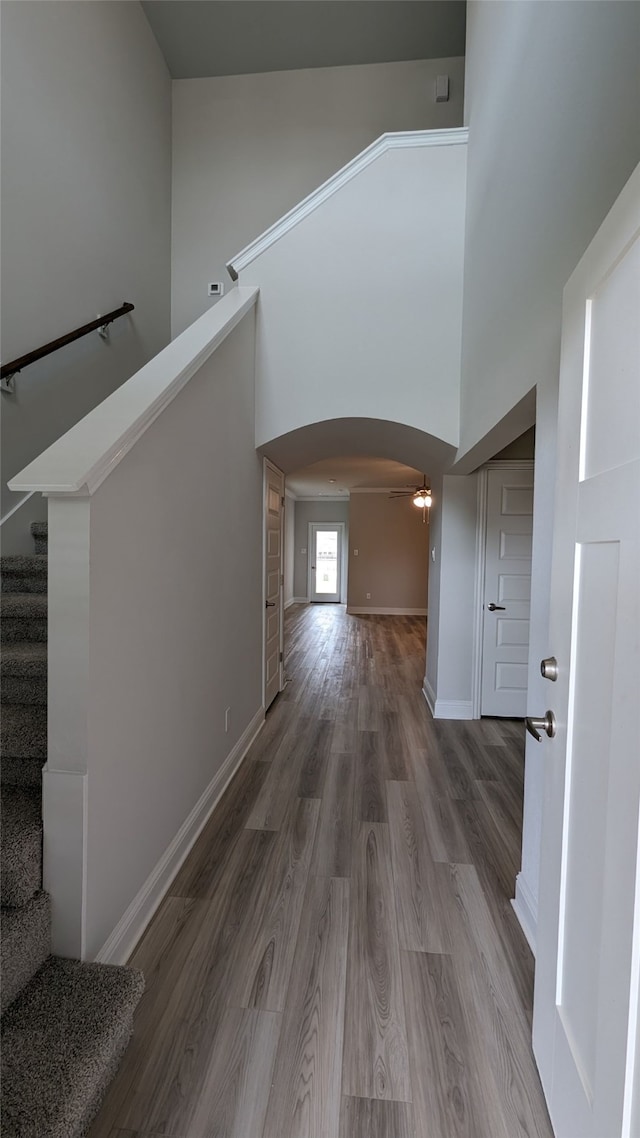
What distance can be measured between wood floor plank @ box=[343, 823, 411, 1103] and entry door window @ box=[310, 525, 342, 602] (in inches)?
376

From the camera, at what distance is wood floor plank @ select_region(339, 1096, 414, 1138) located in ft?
3.51

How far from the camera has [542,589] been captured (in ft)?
5.57

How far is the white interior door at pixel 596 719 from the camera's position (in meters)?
0.73

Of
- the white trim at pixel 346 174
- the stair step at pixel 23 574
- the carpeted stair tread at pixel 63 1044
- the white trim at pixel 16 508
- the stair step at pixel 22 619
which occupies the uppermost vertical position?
the white trim at pixel 346 174

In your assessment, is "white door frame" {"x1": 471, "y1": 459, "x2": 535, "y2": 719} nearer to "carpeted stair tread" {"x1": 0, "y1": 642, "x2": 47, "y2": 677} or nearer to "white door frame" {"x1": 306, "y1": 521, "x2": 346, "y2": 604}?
"carpeted stair tread" {"x1": 0, "y1": 642, "x2": 47, "y2": 677}

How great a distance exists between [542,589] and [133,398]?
63.0 inches

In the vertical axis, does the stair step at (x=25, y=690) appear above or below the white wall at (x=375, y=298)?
below

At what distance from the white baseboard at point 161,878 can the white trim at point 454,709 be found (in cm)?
180

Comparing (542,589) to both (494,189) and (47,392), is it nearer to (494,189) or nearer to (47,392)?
(494,189)

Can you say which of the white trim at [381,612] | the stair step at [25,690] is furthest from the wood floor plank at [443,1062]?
the white trim at [381,612]

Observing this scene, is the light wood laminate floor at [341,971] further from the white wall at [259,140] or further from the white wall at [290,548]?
the white wall at [290,548]

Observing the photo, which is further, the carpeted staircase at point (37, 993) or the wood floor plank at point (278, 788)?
the wood floor plank at point (278, 788)

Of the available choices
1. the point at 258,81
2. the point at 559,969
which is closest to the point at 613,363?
the point at 559,969

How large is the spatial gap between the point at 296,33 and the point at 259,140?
78cm
